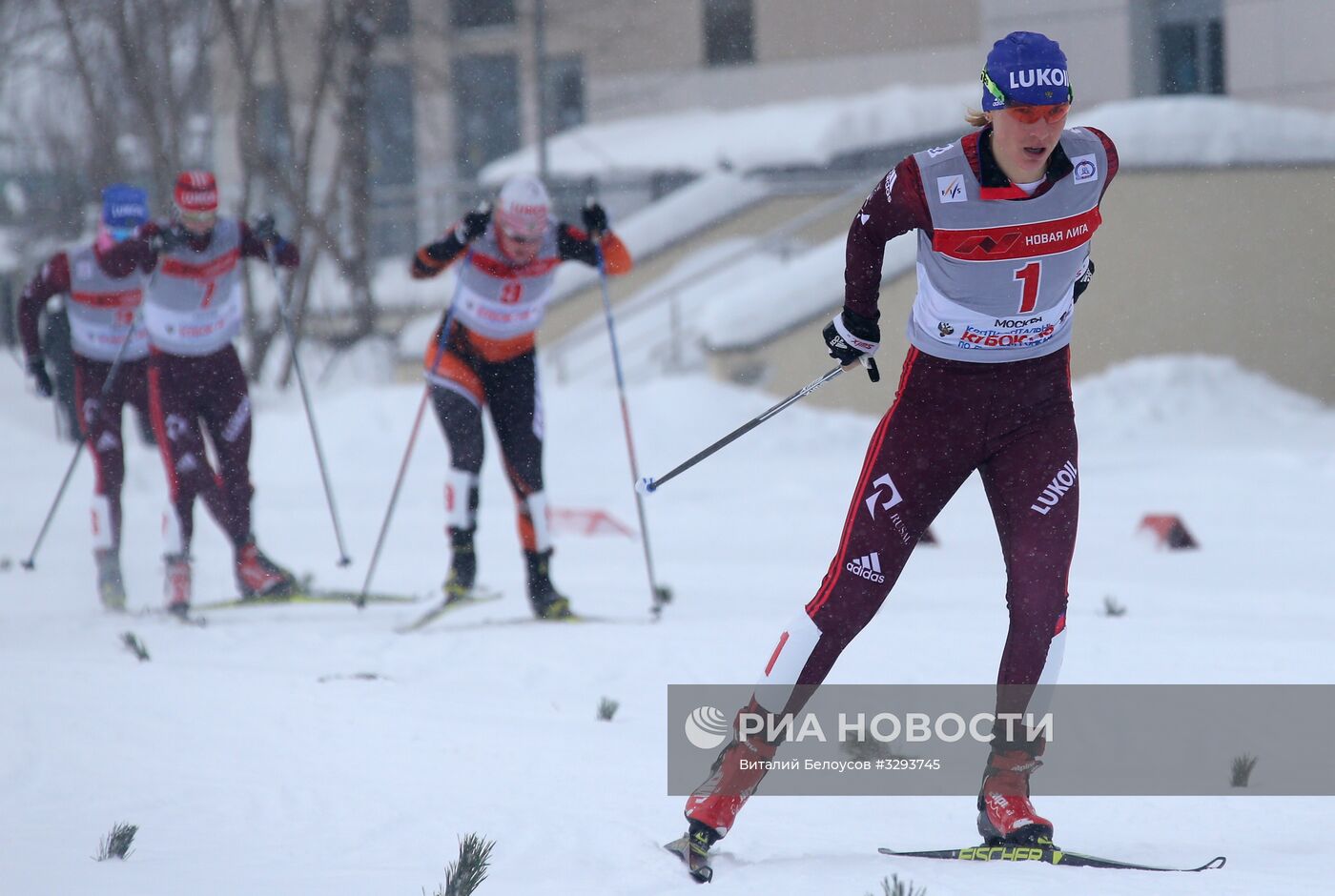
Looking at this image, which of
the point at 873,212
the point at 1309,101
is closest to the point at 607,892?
the point at 873,212

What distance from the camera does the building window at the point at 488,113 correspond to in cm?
2916

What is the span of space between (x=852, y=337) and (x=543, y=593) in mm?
3792

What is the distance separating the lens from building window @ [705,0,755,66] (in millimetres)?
25906

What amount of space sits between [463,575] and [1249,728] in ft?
12.5

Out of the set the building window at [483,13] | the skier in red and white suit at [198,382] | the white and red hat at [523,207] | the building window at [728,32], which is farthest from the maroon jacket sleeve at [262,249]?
the building window at [483,13]

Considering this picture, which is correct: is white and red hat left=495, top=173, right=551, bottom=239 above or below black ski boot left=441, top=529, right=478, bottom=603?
above

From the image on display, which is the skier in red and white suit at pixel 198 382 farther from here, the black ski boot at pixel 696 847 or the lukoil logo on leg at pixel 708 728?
the black ski boot at pixel 696 847

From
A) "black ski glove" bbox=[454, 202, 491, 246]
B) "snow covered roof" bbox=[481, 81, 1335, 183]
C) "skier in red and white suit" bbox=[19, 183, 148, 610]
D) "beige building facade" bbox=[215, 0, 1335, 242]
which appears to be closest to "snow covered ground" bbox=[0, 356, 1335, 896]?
"skier in red and white suit" bbox=[19, 183, 148, 610]

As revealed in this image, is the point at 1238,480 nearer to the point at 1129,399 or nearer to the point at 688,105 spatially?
the point at 1129,399

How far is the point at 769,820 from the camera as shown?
4.03m

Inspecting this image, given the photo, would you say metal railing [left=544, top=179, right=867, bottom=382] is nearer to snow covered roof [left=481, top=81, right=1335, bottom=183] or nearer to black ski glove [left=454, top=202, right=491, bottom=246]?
snow covered roof [left=481, top=81, right=1335, bottom=183]

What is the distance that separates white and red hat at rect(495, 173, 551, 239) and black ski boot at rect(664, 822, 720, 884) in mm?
3993

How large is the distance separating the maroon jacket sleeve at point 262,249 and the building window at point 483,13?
2118 centimetres

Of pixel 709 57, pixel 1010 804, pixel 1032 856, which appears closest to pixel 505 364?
pixel 1010 804
